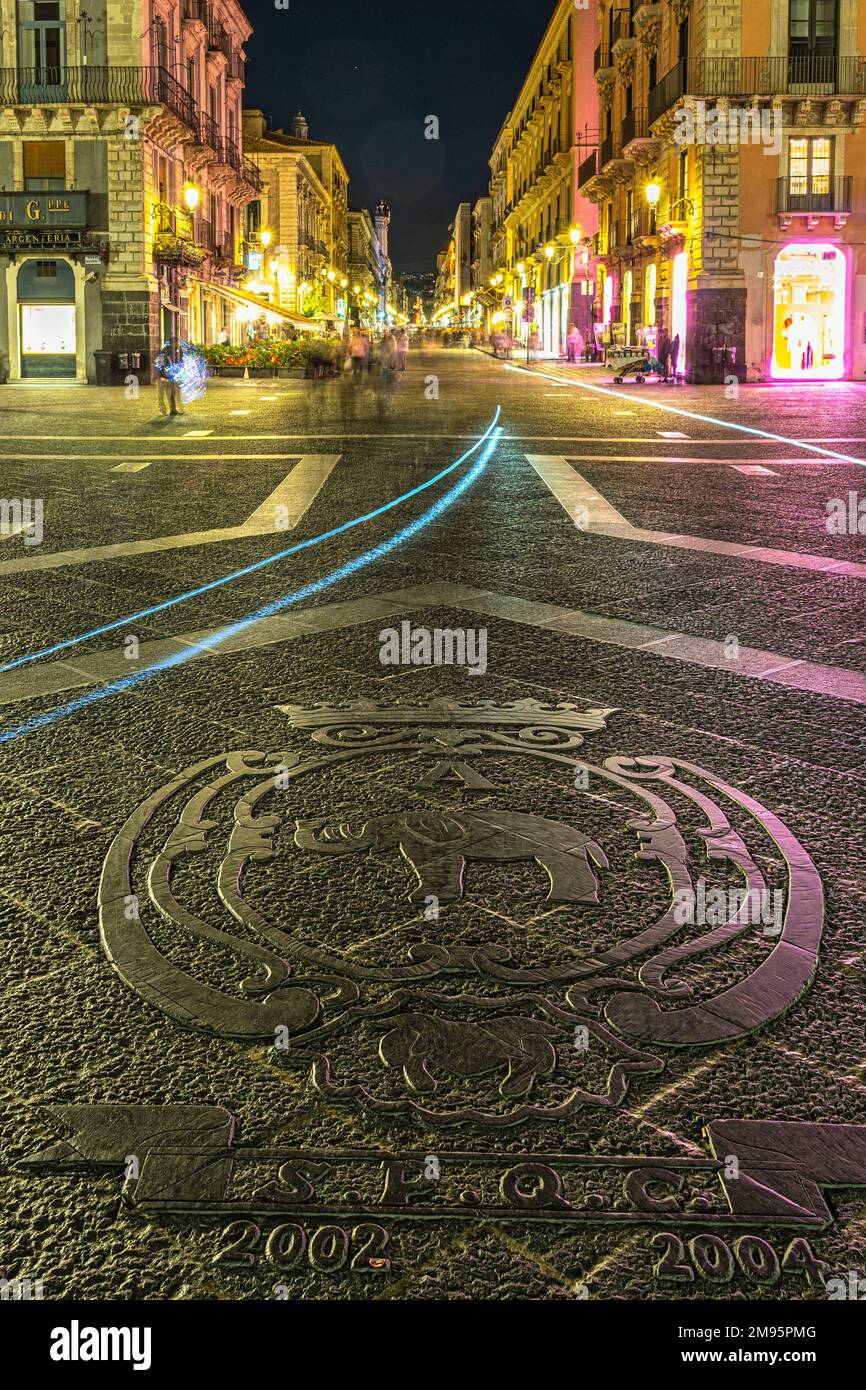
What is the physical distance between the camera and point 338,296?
110 metres

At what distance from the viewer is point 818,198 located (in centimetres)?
3394

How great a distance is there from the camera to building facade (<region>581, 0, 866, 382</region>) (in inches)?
1315

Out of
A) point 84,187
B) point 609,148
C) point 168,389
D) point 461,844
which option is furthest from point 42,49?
point 461,844

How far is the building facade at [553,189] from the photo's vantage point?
192ft

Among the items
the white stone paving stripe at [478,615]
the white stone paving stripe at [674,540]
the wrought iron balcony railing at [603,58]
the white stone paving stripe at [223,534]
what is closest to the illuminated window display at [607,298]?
the wrought iron balcony railing at [603,58]

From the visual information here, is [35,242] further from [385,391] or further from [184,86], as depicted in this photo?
[385,391]

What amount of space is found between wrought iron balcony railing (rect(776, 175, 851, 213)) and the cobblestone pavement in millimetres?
31014

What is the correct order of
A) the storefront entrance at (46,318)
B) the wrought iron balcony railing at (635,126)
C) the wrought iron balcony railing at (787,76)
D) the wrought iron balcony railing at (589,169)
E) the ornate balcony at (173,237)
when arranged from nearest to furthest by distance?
the wrought iron balcony railing at (787,76) → the storefront entrance at (46,318) → the ornate balcony at (173,237) → the wrought iron balcony railing at (635,126) → the wrought iron balcony railing at (589,169)

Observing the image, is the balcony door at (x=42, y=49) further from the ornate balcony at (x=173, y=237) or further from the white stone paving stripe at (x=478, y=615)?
the white stone paving stripe at (x=478, y=615)

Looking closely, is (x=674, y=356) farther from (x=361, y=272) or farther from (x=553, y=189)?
(x=361, y=272)

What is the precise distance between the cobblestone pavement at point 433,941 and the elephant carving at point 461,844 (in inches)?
0.4

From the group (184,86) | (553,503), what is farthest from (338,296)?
(553,503)

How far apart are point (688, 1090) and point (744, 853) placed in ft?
3.25

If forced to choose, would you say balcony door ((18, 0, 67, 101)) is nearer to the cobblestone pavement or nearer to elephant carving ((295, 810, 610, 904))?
the cobblestone pavement
